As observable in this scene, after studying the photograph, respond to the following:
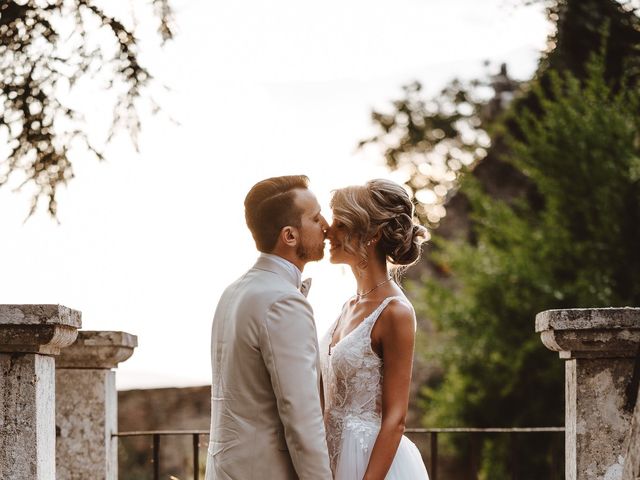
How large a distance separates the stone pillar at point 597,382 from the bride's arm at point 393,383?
61 cm

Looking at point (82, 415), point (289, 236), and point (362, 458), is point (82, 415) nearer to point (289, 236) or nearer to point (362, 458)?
point (362, 458)

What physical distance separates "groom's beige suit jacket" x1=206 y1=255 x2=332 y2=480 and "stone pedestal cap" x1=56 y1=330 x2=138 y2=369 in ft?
4.54

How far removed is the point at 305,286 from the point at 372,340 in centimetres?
37

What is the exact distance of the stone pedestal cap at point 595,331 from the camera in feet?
11.2

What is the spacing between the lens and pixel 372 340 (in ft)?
11.4

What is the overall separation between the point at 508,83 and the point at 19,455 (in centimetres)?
1926

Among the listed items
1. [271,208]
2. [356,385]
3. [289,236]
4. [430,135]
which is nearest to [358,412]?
[356,385]

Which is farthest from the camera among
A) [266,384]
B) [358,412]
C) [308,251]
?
[358,412]

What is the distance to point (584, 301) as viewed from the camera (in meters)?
10.6

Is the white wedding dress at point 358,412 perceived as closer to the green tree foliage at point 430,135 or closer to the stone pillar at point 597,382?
the stone pillar at point 597,382

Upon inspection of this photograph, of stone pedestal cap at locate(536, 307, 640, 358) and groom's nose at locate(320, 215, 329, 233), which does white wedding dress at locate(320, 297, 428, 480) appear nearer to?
groom's nose at locate(320, 215, 329, 233)

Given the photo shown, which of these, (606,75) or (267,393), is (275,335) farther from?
(606,75)

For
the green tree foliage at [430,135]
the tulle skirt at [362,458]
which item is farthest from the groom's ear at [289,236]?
the green tree foliage at [430,135]

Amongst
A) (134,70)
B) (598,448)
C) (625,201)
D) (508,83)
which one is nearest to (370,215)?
(598,448)
